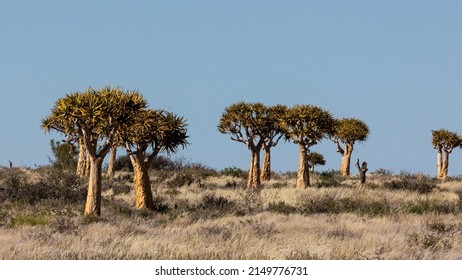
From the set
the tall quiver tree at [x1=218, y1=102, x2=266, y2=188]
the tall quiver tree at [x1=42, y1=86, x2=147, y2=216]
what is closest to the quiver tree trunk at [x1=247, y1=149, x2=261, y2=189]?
the tall quiver tree at [x1=218, y1=102, x2=266, y2=188]

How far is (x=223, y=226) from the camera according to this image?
21.1 meters

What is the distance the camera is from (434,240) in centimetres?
1770

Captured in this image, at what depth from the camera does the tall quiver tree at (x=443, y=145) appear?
57.4 meters

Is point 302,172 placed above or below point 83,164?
below

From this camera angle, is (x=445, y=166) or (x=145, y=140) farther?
(x=445, y=166)

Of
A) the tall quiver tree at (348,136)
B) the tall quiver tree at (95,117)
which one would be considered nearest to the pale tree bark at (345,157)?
the tall quiver tree at (348,136)

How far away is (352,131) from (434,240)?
37.5m

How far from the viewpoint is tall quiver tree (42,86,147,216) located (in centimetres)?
2528

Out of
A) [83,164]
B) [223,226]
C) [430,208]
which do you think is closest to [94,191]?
[223,226]

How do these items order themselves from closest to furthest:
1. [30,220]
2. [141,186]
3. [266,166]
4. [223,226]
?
[223,226] < [30,220] < [141,186] < [266,166]

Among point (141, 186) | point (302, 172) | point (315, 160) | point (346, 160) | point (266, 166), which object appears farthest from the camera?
point (315, 160)

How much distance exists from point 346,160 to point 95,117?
34335 mm

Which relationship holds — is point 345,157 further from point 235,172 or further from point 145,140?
point 145,140

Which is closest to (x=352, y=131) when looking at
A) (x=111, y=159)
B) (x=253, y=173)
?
(x=253, y=173)
